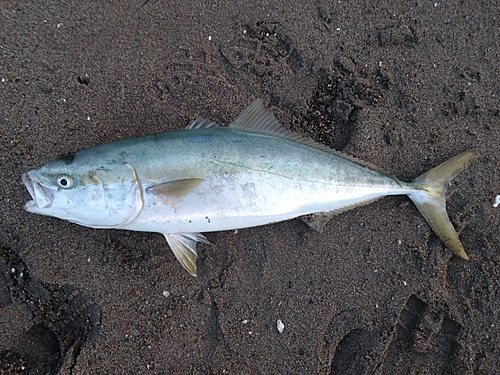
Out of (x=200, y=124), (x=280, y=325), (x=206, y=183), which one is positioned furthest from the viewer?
(x=280, y=325)

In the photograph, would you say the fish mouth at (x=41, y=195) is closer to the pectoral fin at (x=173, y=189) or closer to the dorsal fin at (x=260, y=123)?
the pectoral fin at (x=173, y=189)

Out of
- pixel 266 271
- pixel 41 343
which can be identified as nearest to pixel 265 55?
pixel 266 271

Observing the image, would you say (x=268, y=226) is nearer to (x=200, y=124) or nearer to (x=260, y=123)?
(x=260, y=123)

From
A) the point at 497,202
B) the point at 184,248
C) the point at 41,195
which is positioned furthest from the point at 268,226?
the point at 497,202

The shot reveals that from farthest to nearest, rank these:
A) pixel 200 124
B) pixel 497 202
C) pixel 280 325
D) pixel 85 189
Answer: pixel 497 202
pixel 280 325
pixel 200 124
pixel 85 189

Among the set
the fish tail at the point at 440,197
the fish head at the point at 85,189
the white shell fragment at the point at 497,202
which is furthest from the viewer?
the white shell fragment at the point at 497,202

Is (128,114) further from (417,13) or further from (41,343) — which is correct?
(417,13)

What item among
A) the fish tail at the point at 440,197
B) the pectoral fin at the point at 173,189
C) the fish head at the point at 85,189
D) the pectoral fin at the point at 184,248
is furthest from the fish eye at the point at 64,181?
the fish tail at the point at 440,197
